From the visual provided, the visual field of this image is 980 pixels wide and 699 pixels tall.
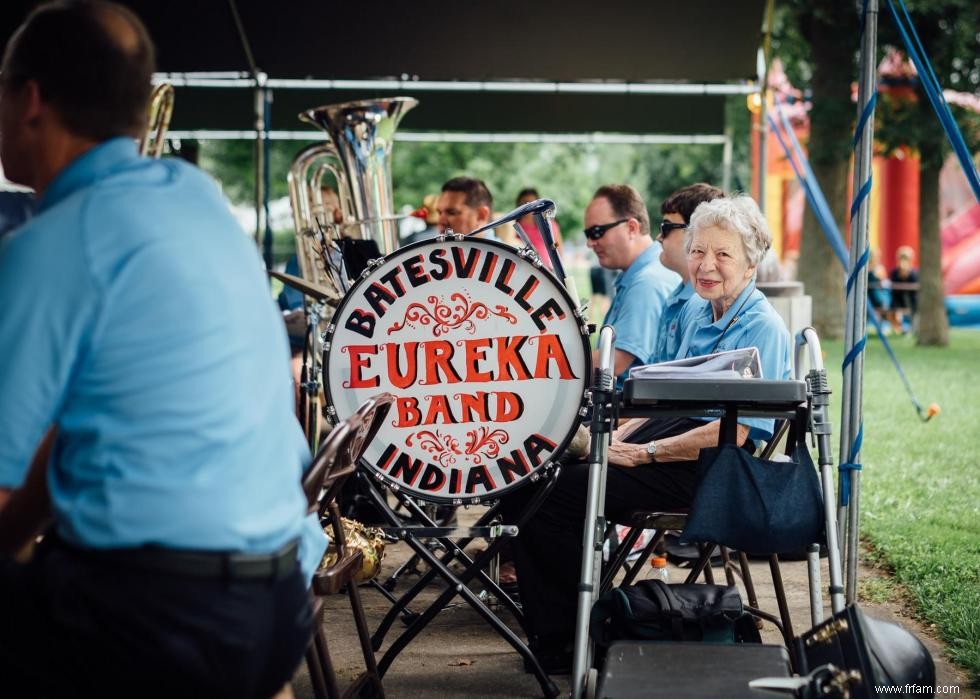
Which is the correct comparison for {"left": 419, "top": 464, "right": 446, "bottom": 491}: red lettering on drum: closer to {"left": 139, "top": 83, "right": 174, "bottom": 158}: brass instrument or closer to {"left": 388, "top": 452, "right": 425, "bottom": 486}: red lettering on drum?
{"left": 388, "top": 452, "right": 425, "bottom": 486}: red lettering on drum

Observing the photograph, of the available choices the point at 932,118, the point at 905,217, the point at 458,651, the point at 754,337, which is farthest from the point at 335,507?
the point at 905,217

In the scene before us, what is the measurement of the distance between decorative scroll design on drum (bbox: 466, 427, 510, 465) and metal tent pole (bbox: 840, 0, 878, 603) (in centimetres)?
129

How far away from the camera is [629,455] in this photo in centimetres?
396

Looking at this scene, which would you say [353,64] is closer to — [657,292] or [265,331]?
[657,292]

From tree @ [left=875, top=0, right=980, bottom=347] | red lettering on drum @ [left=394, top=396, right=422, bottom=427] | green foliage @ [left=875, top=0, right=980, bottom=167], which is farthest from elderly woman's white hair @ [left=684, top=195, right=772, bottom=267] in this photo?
green foliage @ [left=875, top=0, right=980, bottom=167]

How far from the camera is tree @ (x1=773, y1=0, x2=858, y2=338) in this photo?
18.5 m

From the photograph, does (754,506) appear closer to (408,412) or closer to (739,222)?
(408,412)

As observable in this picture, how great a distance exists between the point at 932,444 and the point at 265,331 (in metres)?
8.07

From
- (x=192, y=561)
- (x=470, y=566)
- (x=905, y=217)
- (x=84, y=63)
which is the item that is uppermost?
(x=905, y=217)

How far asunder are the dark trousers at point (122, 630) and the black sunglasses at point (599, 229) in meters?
3.66

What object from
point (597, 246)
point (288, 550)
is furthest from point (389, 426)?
point (597, 246)

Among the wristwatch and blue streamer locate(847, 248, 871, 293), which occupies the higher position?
blue streamer locate(847, 248, 871, 293)

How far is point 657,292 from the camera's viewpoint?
502 centimetres

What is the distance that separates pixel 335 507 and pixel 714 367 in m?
1.10
